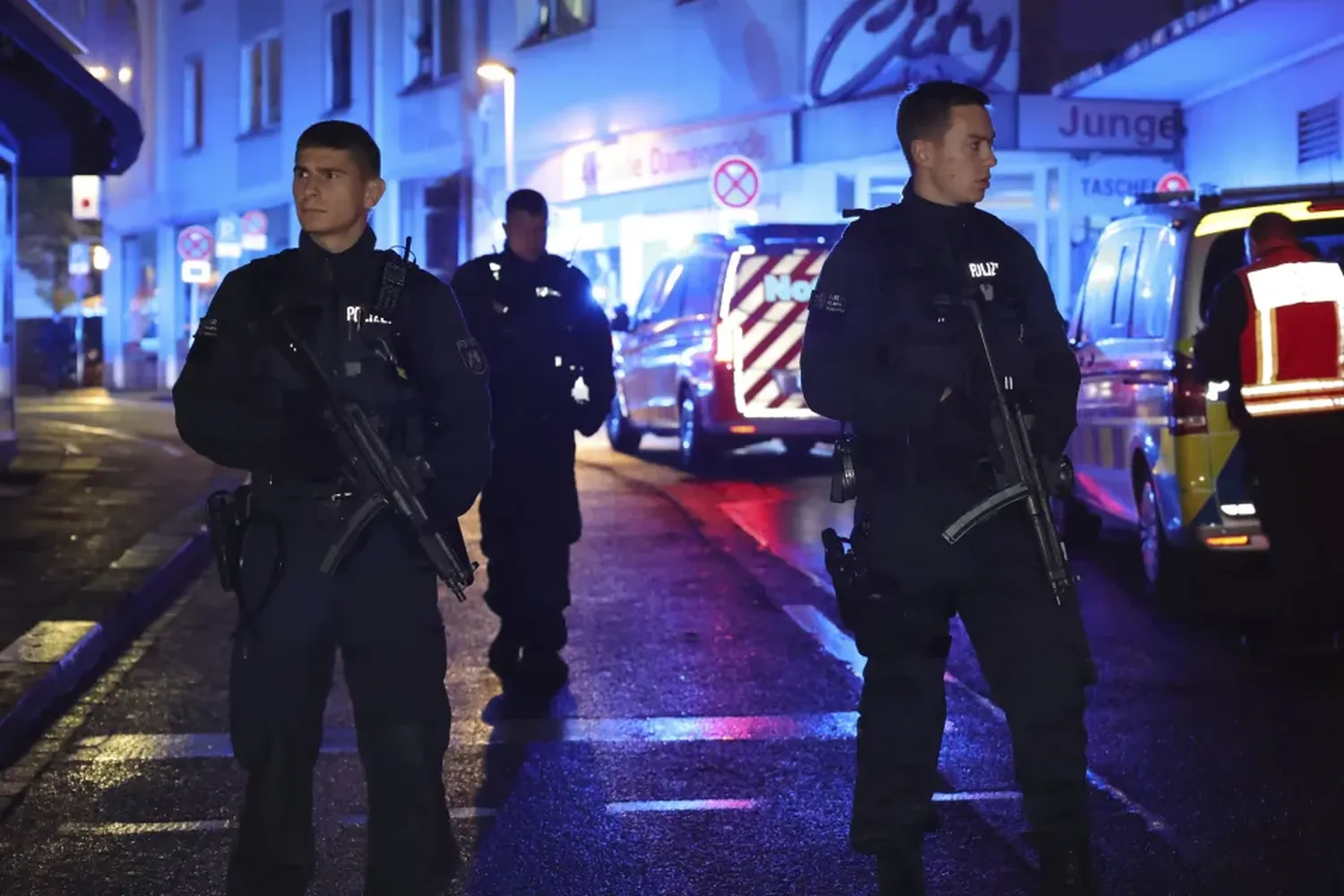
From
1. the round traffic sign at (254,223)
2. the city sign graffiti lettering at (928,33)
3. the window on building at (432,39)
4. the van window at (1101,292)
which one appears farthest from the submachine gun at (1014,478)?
the window on building at (432,39)

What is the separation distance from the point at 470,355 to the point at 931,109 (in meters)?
1.10

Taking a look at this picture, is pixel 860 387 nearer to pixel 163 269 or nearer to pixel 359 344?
pixel 359 344

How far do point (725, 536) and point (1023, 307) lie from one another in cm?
803

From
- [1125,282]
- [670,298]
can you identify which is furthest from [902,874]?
[670,298]

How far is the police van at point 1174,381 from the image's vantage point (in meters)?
8.07

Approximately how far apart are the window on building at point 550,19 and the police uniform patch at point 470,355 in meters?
26.4

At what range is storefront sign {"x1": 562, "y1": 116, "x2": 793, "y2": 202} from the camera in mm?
25062

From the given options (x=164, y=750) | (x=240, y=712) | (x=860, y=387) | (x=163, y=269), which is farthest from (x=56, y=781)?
(x=163, y=269)

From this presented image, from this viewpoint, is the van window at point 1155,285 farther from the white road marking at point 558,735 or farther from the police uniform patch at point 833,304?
the police uniform patch at point 833,304

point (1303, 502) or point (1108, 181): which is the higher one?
point (1108, 181)

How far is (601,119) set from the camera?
29.1 meters

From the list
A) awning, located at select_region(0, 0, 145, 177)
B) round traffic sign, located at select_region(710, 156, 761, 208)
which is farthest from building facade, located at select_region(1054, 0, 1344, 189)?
awning, located at select_region(0, 0, 145, 177)

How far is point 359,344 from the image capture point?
382cm

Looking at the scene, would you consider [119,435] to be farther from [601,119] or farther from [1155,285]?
[1155,285]
